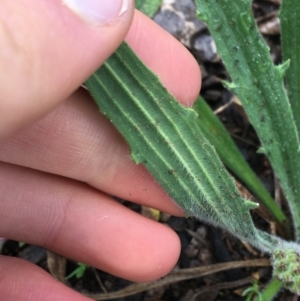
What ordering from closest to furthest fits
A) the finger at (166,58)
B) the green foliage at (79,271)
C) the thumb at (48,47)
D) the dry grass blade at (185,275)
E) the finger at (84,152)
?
the thumb at (48,47)
the finger at (84,152)
the finger at (166,58)
the dry grass blade at (185,275)
the green foliage at (79,271)

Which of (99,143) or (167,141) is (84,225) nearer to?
(99,143)

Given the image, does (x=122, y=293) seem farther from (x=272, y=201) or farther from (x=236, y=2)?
(x=236, y=2)

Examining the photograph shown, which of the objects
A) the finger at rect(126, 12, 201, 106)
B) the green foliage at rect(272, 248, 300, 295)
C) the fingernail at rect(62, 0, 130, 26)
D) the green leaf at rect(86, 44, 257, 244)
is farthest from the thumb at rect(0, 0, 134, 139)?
the green foliage at rect(272, 248, 300, 295)

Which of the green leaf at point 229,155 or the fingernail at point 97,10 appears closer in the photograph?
the fingernail at point 97,10

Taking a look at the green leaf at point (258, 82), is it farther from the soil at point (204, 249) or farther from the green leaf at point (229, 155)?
the soil at point (204, 249)

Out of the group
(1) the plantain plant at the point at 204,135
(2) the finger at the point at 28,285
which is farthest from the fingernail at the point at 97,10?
(2) the finger at the point at 28,285

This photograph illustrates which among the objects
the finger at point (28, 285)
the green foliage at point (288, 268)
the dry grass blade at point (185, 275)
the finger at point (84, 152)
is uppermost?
the finger at point (84, 152)

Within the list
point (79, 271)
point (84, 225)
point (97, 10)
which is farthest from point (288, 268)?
point (97, 10)

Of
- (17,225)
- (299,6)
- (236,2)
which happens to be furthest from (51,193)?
(299,6)
